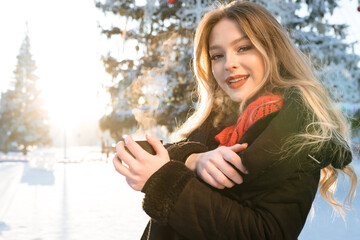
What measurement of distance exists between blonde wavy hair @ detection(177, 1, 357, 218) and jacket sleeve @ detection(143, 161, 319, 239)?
6.3 inches

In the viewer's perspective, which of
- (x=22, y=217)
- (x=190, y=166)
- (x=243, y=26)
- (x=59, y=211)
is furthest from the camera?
(x=59, y=211)

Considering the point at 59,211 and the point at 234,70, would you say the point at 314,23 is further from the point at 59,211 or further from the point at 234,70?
the point at 234,70

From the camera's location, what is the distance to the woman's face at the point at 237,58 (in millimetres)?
Answer: 1467

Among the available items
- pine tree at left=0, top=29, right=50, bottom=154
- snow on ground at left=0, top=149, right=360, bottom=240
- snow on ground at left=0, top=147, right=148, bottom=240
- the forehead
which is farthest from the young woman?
pine tree at left=0, top=29, right=50, bottom=154

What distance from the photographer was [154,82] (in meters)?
10.4

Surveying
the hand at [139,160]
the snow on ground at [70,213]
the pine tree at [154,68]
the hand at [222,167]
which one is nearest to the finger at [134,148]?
the hand at [139,160]

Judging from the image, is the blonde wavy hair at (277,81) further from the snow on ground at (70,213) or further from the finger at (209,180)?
the snow on ground at (70,213)

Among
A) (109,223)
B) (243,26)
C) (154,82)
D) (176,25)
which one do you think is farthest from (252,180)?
(176,25)

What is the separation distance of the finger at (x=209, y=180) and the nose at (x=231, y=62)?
520 mm

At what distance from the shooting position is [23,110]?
125 feet

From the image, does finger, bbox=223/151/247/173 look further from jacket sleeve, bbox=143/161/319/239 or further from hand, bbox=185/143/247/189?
jacket sleeve, bbox=143/161/319/239

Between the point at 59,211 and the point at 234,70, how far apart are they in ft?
21.6

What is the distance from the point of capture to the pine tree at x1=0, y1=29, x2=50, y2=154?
37969 millimetres

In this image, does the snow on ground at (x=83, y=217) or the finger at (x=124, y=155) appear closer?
the finger at (x=124, y=155)
